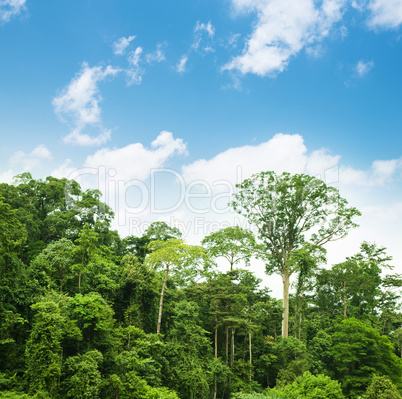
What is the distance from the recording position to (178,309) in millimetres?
17938

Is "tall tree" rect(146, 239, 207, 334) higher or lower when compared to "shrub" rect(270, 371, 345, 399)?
higher

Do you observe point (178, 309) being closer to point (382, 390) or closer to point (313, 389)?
point (313, 389)

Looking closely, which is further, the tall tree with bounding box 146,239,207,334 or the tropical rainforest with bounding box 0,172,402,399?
the tall tree with bounding box 146,239,207,334

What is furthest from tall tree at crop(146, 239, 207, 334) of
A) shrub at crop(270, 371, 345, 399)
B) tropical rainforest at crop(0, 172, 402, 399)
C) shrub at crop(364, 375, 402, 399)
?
shrub at crop(364, 375, 402, 399)

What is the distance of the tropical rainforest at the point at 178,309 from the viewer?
12789 millimetres

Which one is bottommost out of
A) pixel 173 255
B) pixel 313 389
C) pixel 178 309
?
pixel 313 389

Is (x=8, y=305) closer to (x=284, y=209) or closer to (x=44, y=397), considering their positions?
(x=44, y=397)

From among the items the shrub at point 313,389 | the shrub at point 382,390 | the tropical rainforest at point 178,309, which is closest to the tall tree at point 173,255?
the tropical rainforest at point 178,309

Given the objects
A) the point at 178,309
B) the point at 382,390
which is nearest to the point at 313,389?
the point at 382,390

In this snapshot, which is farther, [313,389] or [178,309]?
[178,309]

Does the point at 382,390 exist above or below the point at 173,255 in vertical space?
below

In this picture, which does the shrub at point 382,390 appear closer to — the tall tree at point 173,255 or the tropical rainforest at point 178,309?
the tropical rainforest at point 178,309

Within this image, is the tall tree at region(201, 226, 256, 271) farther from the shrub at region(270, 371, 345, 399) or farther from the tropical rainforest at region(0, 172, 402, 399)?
the shrub at region(270, 371, 345, 399)

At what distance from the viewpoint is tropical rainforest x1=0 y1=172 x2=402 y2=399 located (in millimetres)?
12789
